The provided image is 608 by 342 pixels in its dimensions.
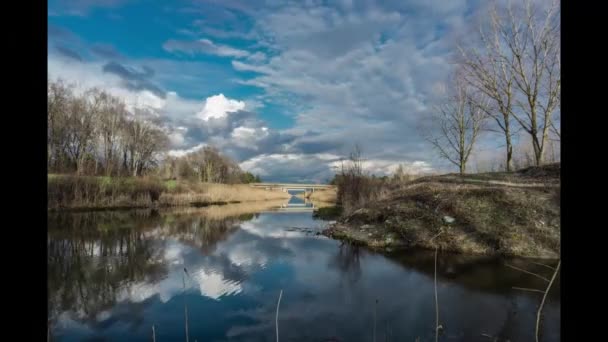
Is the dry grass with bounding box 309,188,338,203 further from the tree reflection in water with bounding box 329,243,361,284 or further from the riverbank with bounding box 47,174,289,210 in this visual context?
the tree reflection in water with bounding box 329,243,361,284

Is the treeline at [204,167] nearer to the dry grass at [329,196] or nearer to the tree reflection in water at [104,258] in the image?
the dry grass at [329,196]

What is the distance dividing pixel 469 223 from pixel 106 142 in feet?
102

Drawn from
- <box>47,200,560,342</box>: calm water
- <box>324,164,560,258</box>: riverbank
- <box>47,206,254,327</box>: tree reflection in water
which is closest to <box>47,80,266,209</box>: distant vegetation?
<box>47,206,254,327</box>: tree reflection in water

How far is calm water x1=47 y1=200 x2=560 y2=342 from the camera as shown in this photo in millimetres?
3424

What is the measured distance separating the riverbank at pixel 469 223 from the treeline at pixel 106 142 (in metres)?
19.4

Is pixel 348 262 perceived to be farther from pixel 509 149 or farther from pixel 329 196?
pixel 329 196

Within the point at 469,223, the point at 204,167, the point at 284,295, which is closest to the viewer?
the point at 284,295

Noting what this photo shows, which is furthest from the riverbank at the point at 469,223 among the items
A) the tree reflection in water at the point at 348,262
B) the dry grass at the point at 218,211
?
the dry grass at the point at 218,211

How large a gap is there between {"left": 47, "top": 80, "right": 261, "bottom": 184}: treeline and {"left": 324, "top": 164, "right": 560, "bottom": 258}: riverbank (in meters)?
19.4

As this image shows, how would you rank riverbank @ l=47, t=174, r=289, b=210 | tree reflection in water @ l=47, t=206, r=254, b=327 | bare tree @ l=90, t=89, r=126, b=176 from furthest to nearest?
bare tree @ l=90, t=89, r=126, b=176 → riverbank @ l=47, t=174, r=289, b=210 → tree reflection in water @ l=47, t=206, r=254, b=327

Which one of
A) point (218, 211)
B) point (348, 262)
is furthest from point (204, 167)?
point (348, 262)

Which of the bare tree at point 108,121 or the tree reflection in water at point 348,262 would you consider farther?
the bare tree at point 108,121

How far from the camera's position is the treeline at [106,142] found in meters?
21.4

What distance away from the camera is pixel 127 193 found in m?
19.9
